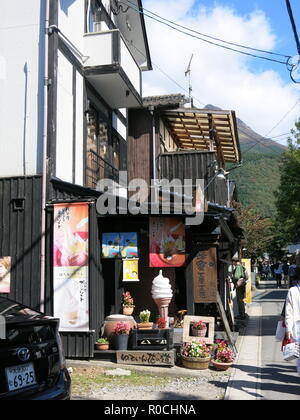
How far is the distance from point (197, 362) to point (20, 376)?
510 centimetres

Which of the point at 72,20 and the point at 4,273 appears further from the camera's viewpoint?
the point at 72,20

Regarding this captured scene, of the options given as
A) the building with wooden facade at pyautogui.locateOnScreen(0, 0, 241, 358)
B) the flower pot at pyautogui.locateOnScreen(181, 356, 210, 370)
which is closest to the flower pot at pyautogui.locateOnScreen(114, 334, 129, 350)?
the building with wooden facade at pyautogui.locateOnScreen(0, 0, 241, 358)

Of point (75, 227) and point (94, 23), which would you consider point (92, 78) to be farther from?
point (75, 227)

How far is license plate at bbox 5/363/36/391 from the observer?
13.4 feet

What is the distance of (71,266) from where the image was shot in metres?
9.50

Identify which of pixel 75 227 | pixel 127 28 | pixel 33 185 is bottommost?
pixel 75 227

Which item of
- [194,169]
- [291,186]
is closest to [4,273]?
[194,169]

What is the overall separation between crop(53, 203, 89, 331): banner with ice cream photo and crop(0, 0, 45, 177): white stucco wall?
1.44 metres

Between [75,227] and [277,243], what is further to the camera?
[277,243]

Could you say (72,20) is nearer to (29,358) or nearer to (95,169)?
(95,169)

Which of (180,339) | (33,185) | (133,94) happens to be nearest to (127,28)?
(133,94)

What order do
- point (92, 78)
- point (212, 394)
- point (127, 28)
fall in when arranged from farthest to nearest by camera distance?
1. point (127, 28)
2. point (92, 78)
3. point (212, 394)

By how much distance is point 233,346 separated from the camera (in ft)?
33.3

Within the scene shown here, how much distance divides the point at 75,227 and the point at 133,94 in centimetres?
592
